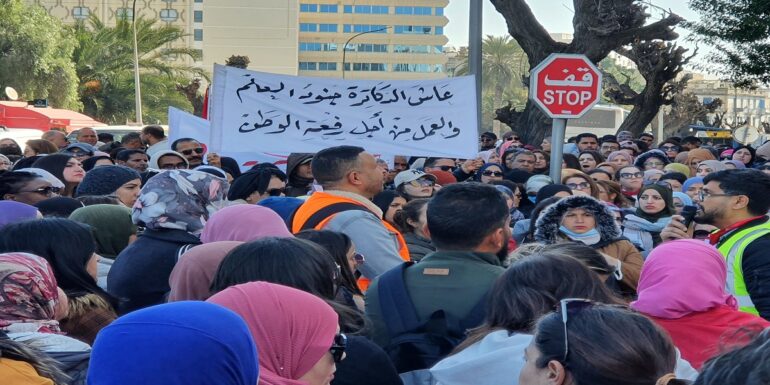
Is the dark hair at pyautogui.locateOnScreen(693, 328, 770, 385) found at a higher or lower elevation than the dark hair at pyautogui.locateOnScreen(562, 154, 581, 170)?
higher

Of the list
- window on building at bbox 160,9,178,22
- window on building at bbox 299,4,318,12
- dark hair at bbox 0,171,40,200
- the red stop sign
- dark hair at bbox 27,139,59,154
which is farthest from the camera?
window on building at bbox 299,4,318,12

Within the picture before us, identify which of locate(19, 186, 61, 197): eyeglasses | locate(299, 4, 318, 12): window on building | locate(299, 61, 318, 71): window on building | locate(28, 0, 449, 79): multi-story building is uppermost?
locate(299, 4, 318, 12): window on building

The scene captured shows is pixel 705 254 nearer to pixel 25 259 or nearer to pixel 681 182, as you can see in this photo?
pixel 25 259

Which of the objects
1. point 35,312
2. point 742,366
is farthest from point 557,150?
point 742,366

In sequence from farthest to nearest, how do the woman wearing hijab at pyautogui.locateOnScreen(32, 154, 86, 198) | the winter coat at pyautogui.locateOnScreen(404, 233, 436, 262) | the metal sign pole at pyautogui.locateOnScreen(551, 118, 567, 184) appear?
the woman wearing hijab at pyautogui.locateOnScreen(32, 154, 86, 198), the metal sign pole at pyautogui.locateOnScreen(551, 118, 567, 184), the winter coat at pyautogui.locateOnScreen(404, 233, 436, 262)

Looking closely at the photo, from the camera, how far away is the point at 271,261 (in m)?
3.35

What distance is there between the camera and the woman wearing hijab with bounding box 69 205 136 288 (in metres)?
5.11

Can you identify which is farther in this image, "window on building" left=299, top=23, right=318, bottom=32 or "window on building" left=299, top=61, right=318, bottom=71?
"window on building" left=299, top=23, right=318, bottom=32

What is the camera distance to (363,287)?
15.9 ft

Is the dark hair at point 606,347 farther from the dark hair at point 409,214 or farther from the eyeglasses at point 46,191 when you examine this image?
the eyeglasses at point 46,191

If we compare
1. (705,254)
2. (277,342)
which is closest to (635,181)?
(705,254)

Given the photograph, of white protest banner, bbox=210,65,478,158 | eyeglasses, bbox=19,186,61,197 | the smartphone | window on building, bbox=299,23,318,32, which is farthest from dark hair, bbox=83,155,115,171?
window on building, bbox=299,23,318,32

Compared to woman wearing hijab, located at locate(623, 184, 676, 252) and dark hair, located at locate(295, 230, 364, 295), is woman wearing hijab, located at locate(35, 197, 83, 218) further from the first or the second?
woman wearing hijab, located at locate(623, 184, 676, 252)

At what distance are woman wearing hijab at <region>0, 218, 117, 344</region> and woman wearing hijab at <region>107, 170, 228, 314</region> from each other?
0.85 feet
